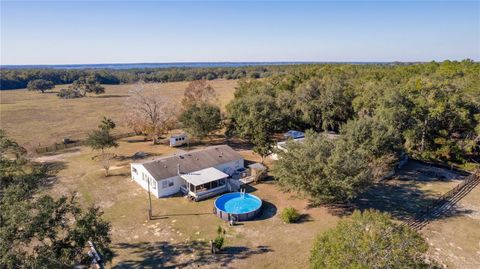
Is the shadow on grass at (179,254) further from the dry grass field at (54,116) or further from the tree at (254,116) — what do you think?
the dry grass field at (54,116)

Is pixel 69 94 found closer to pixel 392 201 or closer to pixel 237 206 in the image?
pixel 237 206

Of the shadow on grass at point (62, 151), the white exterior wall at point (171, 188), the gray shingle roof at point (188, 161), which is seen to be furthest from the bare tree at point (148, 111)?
the white exterior wall at point (171, 188)

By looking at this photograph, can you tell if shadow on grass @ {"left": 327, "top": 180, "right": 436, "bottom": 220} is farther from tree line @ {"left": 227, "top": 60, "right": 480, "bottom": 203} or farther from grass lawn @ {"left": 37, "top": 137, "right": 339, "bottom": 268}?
grass lawn @ {"left": 37, "top": 137, "right": 339, "bottom": 268}

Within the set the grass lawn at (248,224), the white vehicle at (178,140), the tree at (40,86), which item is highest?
the tree at (40,86)

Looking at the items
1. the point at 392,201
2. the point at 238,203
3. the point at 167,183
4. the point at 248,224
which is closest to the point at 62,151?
the point at 167,183

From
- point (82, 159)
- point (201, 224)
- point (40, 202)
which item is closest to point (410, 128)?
point (201, 224)

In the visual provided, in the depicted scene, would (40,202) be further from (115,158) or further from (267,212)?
(115,158)

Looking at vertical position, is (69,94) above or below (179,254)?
above
